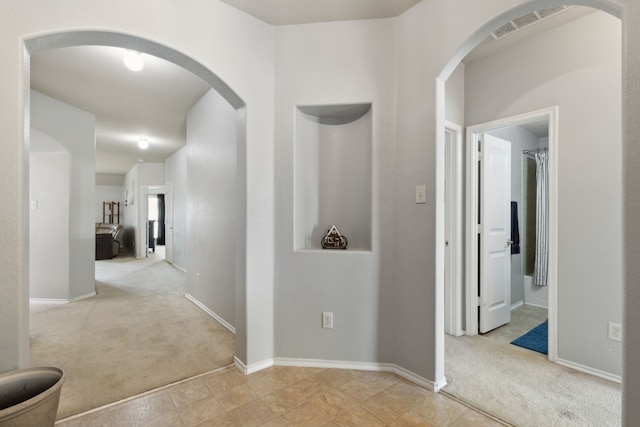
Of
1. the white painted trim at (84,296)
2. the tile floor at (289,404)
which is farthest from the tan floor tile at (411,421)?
the white painted trim at (84,296)

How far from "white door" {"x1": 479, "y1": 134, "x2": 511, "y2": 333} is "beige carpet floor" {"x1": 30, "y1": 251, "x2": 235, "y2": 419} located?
8.38 feet

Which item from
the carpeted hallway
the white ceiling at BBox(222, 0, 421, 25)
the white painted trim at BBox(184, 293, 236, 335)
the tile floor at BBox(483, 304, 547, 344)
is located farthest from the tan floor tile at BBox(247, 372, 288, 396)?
the white ceiling at BBox(222, 0, 421, 25)

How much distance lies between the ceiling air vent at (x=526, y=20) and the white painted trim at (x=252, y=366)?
9.97ft

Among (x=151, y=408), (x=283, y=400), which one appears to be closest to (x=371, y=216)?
(x=283, y=400)

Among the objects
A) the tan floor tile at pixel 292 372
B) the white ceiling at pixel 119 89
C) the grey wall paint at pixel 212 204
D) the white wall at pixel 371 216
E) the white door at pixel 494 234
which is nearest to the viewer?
the tan floor tile at pixel 292 372

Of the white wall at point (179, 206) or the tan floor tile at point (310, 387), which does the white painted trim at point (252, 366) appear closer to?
the tan floor tile at point (310, 387)

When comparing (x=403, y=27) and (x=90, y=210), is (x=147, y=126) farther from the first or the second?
(x=403, y=27)

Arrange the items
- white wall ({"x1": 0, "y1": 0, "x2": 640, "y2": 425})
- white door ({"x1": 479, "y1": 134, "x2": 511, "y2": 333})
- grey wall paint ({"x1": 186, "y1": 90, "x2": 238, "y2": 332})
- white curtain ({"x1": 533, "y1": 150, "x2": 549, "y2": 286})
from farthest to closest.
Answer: white curtain ({"x1": 533, "y1": 150, "x2": 549, "y2": 286}) < grey wall paint ({"x1": 186, "y1": 90, "x2": 238, "y2": 332}) < white door ({"x1": 479, "y1": 134, "x2": 511, "y2": 333}) < white wall ({"x1": 0, "y1": 0, "x2": 640, "y2": 425})

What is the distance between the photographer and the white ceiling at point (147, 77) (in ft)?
6.98

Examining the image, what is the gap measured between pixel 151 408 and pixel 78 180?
12.1 feet

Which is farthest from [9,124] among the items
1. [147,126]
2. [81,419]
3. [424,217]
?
[147,126]

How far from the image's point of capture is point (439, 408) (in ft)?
5.91

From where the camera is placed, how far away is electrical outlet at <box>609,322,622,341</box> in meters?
2.13

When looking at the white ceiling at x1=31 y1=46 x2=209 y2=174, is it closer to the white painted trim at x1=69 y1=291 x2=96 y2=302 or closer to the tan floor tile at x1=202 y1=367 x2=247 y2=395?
the white painted trim at x1=69 y1=291 x2=96 y2=302
